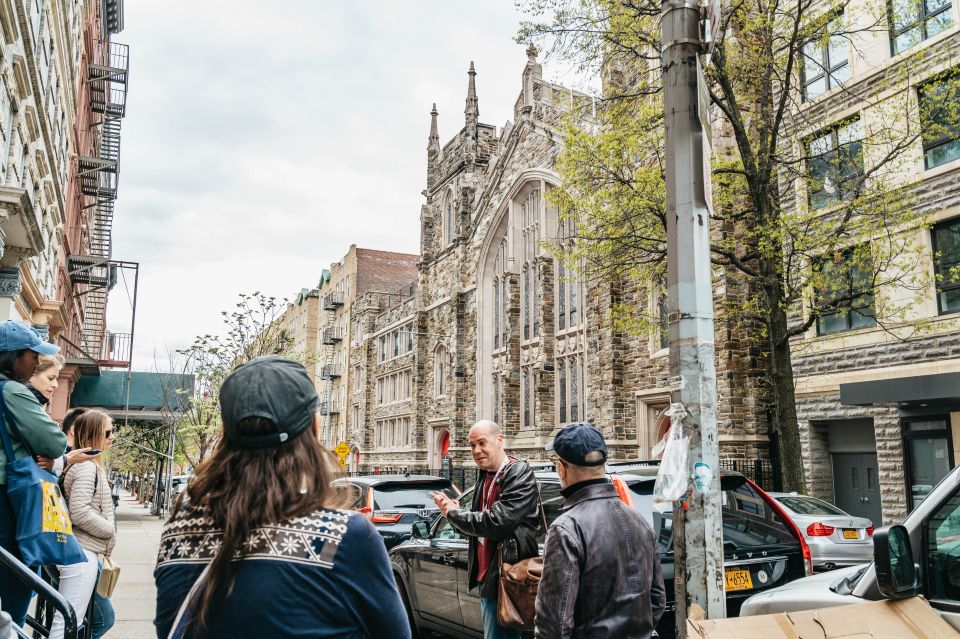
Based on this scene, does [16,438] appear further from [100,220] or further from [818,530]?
[100,220]

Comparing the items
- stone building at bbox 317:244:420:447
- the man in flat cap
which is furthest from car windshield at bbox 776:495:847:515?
stone building at bbox 317:244:420:447

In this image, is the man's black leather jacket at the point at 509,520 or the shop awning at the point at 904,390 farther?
the shop awning at the point at 904,390

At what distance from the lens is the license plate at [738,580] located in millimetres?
5863

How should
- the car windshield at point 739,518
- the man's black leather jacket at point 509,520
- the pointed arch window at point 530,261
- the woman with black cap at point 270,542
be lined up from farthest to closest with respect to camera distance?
1. the pointed arch window at point 530,261
2. the car windshield at point 739,518
3. the man's black leather jacket at point 509,520
4. the woman with black cap at point 270,542

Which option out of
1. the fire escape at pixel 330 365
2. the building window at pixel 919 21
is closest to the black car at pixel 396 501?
the building window at pixel 919 21

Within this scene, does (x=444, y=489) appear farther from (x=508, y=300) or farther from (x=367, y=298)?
(x=367, y=298)

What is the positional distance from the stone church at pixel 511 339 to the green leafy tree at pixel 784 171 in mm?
1552

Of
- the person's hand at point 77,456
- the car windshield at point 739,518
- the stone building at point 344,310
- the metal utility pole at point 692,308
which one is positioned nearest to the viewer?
the metal utility pole at point 692,308

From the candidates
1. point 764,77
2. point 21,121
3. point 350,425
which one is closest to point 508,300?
point 764,77

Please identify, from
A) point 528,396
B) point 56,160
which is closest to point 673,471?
point 56,160

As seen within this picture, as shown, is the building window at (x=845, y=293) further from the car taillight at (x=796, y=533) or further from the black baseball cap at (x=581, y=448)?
the black baseball cap at (x=581, y=448)

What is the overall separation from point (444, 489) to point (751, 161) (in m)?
7.87

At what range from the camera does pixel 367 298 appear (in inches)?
2023

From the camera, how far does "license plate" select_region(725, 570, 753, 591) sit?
586 centimetres
